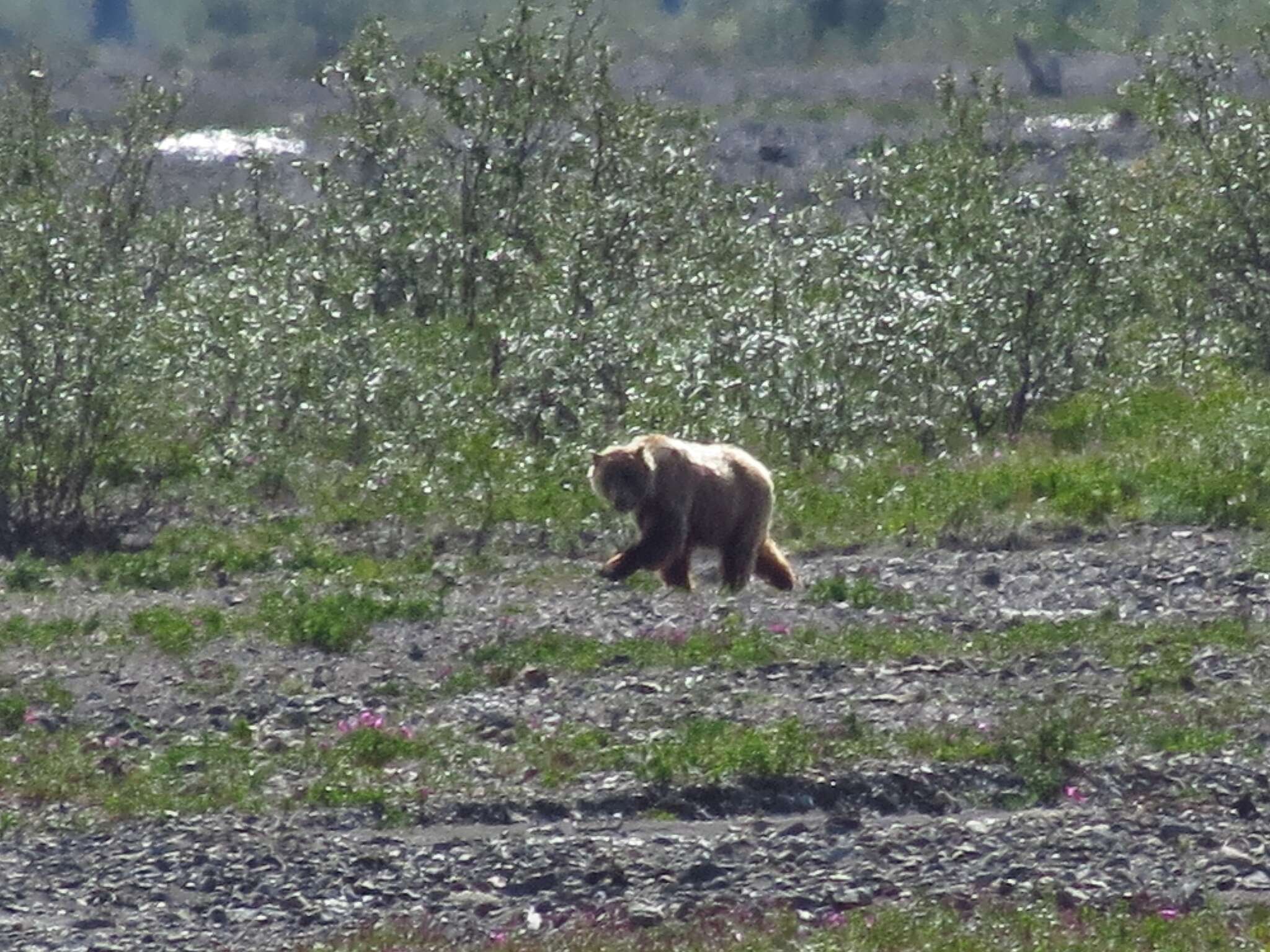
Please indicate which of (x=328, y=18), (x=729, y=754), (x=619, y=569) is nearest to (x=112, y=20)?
(x=328, y=18)

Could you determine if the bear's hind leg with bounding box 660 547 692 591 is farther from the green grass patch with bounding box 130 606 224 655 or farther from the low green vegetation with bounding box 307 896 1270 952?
the low green vegetation with bounding box 307 896 1270 952

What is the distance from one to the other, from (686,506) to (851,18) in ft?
192

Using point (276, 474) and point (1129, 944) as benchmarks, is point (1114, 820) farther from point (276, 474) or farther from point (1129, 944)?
point (276, 474)

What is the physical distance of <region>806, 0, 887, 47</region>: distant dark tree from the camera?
6794cm

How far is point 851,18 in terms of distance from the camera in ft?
233

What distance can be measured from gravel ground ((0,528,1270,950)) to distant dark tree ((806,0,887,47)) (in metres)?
55.6

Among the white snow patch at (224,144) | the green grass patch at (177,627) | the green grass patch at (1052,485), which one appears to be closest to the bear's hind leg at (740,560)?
the green grass patch at (1052,485)

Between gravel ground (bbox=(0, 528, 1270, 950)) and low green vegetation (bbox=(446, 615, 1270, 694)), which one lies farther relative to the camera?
low green vegetation (bbox=(446, 615, 1270, 694))

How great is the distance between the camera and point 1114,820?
946 cm

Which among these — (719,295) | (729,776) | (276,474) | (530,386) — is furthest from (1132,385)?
(729,776)

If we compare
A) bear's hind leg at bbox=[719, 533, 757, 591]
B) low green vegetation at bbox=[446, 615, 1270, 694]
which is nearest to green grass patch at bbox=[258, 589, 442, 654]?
low green vegetation at bbox=[446, 615, 1270, 694]

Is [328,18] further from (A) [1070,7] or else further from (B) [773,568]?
(B) [773,568]

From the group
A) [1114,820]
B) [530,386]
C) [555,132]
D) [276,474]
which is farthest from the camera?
[555,132]

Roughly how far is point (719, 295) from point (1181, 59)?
19.9 feet
